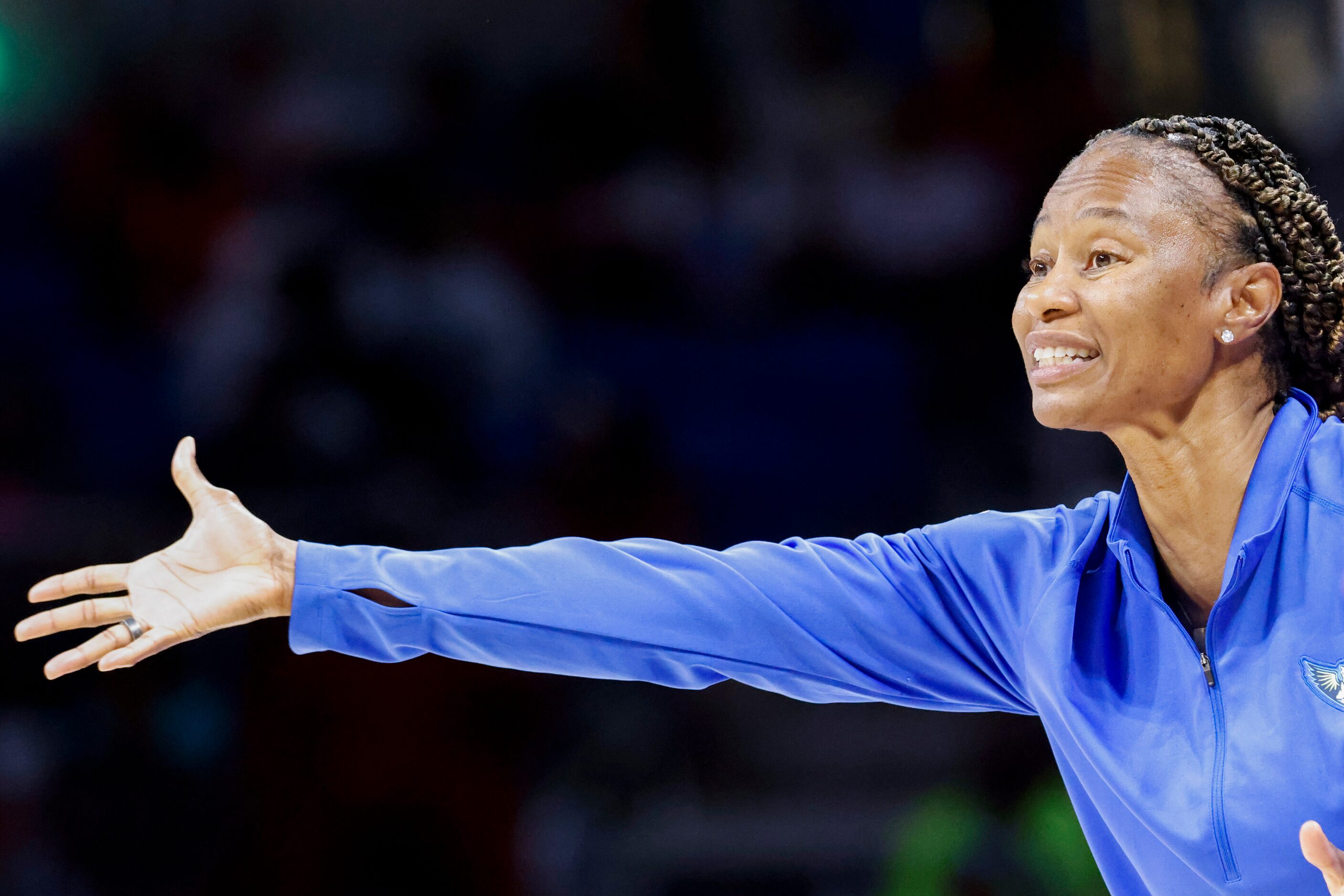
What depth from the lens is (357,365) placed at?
298cm

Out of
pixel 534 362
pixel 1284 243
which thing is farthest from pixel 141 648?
pixel 534 362

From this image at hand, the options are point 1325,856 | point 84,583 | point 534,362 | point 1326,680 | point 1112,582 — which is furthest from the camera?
point 534,362

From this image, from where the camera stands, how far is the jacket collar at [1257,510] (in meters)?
1.40

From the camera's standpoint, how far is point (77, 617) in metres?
1.42

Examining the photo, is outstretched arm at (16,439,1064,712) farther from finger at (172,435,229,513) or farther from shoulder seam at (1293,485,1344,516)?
shoulder seam at (1293,485,1344,516)

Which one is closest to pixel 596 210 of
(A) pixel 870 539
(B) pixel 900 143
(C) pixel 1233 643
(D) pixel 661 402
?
(D) pixel 661 402

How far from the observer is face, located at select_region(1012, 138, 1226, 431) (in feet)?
4.81

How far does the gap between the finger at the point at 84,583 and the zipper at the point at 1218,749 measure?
1193 millimetres

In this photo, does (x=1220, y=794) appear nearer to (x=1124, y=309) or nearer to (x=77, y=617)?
(x=1124, y=309)

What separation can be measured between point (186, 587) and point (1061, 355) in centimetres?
105

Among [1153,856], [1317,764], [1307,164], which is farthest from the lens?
[1307,164]

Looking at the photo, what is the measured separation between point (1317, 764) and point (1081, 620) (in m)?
0.31

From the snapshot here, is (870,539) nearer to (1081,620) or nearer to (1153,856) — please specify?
(1081,620)

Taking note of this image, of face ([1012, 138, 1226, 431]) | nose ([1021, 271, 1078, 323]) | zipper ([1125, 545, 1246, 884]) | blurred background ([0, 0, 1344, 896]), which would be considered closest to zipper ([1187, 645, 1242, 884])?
zipper ([1125, 545, 1246, 884])
